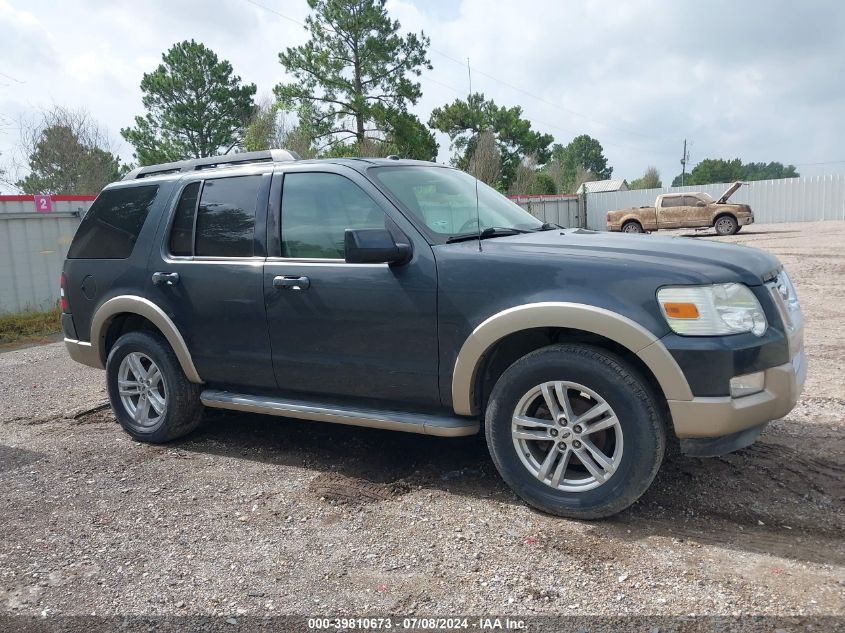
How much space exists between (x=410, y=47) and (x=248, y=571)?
29472mm

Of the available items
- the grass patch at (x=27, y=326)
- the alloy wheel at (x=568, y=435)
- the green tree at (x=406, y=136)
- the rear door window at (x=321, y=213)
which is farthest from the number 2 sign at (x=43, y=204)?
the green tree at (x=406, y=136)

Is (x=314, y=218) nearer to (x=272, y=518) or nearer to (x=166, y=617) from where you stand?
(x=272, y=518)

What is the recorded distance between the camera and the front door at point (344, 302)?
396 centimetres

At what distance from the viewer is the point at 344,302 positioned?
163 inches

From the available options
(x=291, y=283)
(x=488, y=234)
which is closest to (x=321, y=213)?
(x=291, y=283)

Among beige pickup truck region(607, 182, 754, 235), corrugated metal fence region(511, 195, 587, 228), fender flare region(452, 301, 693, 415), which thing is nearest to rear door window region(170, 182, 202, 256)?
fender flare region(452, 301, 693, 415)

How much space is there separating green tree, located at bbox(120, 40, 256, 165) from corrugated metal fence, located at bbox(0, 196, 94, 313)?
22975 mm

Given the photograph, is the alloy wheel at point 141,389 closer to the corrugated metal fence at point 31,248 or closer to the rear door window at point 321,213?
the rear door window at point 321,213

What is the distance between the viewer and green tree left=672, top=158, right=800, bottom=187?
108m

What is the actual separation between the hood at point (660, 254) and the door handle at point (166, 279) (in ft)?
6.88

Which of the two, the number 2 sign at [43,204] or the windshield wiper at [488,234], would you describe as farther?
the number 2 sign at [43,204]

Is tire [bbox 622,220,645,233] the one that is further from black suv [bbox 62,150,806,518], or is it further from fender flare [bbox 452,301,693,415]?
fender flare [bbox 452,301,693,415]

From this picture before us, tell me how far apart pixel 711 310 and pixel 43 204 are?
39.8 feet

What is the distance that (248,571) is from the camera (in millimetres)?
3297
